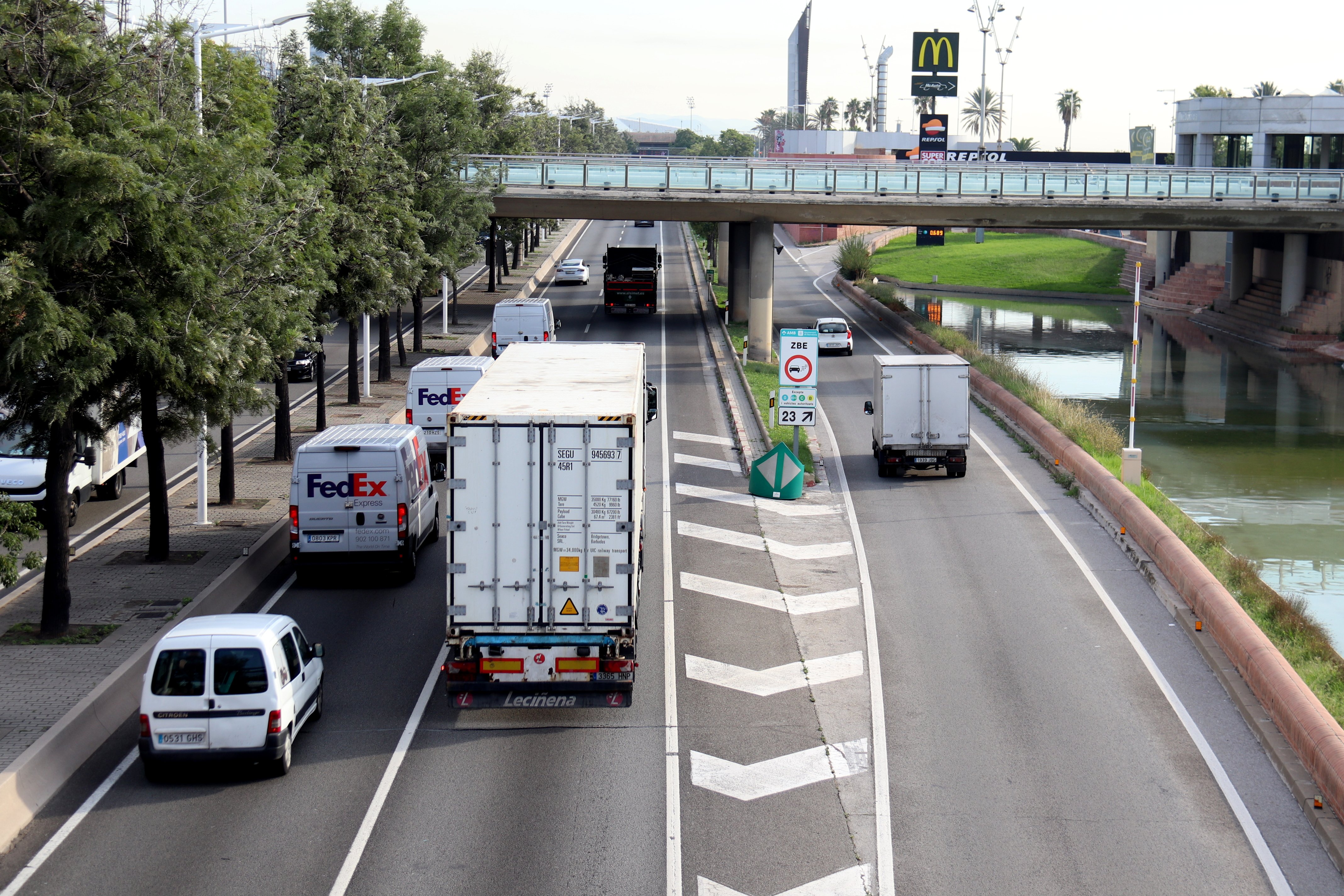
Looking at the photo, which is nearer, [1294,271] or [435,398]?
[435,398]

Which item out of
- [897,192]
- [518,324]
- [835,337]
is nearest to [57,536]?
[518,324]

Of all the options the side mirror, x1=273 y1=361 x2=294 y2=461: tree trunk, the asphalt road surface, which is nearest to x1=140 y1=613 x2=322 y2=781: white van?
the asphalt road surface

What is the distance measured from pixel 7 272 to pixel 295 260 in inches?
340

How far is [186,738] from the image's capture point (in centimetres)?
1344

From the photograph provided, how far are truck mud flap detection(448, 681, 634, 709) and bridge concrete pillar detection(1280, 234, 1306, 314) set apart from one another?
2365 inches

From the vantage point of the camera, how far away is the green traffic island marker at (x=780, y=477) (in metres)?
27.6

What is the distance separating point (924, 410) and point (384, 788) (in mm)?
18124

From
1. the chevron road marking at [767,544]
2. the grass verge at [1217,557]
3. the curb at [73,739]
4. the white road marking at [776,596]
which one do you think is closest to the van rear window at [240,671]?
the curb at [73,739]

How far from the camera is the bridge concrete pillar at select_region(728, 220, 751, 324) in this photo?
2361 inches

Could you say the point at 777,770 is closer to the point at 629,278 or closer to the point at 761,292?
the point at 761,292

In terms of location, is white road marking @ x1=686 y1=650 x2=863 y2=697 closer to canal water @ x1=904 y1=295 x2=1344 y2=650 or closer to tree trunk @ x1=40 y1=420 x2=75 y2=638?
tree trunk @ x1=40 y1=420 x2=75 y2=638

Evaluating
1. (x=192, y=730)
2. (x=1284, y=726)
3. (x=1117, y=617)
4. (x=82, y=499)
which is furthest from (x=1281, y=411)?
(x=192, y=730)

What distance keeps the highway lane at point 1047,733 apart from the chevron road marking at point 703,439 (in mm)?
8048

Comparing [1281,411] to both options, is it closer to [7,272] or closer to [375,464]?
[375,464]
